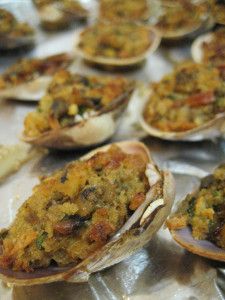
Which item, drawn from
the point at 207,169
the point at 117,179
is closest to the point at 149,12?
the point at 207,169

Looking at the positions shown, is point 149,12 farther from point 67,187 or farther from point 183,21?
point 67,187

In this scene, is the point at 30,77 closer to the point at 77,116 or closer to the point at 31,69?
the point at 31,69

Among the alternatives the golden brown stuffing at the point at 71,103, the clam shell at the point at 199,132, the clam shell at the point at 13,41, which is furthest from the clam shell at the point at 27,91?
the clam shell at the point at 199,132

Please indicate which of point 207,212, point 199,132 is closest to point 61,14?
point 199,132

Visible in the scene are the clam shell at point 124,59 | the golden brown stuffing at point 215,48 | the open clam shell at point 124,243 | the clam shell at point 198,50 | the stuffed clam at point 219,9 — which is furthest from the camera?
the clam shell at point 124,59

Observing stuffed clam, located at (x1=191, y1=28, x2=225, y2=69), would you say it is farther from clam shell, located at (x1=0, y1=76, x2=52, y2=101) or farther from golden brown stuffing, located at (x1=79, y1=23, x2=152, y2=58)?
clam shell, located at (x1=0, y1=76, x2=52, y2=101)

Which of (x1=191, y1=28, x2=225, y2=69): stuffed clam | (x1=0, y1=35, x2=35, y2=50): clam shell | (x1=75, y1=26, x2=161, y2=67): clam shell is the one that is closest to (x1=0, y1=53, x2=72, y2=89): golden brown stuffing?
(x1=75, y1=26, x2=161, y2=67): clam shell

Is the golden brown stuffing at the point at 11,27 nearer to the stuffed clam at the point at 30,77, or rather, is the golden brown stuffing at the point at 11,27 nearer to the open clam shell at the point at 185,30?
the stuffed clam at the point at 30,77
